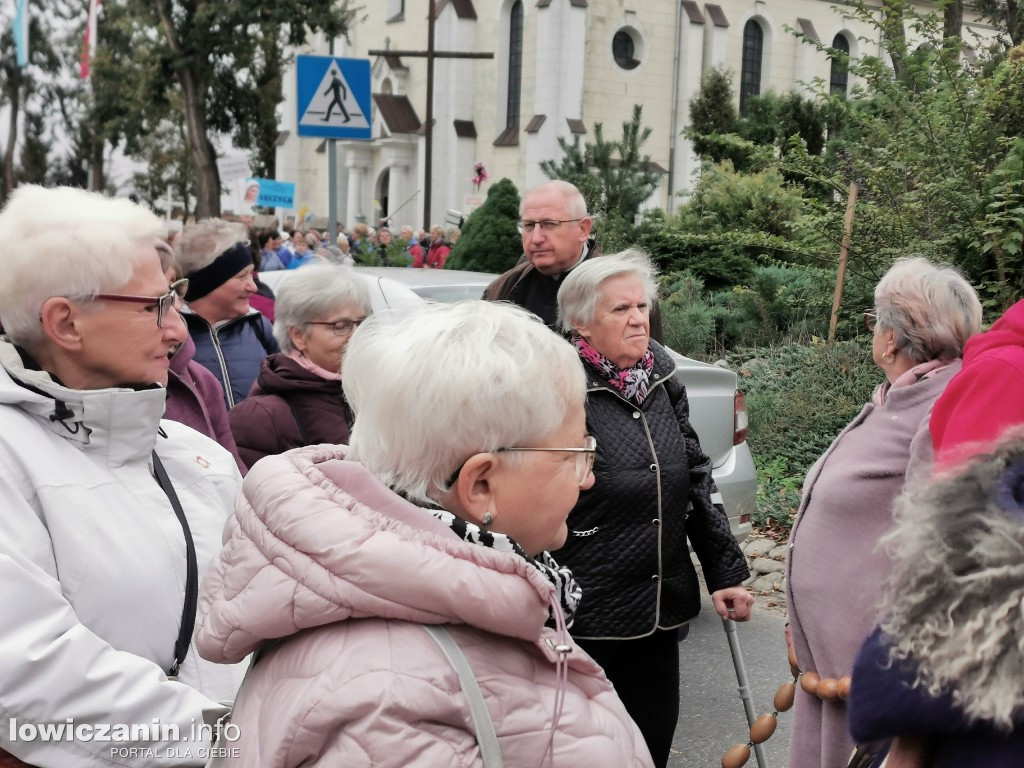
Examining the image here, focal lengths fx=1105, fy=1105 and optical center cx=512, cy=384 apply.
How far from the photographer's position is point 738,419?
626 cm

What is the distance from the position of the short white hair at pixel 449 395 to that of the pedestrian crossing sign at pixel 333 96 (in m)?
6.57

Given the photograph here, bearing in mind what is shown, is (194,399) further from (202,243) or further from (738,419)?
(738,419)

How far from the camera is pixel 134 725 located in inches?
78.0

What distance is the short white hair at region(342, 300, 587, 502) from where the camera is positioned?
5.43 feet

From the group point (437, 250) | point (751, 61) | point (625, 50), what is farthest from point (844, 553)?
point (751, 61)

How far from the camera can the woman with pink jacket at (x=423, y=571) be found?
4.71ft

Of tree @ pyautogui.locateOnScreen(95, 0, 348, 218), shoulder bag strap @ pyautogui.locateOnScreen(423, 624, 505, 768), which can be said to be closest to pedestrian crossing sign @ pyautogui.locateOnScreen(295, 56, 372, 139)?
shoulder bag strap @ pyautogui.locateOnScreen(423, 624, 505, 768)

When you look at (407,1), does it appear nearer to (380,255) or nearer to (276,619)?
(380,255)

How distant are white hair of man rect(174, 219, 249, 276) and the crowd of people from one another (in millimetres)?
1153

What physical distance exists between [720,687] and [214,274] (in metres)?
2.94

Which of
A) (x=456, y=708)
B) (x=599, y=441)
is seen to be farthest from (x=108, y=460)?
(x=599, y=441)

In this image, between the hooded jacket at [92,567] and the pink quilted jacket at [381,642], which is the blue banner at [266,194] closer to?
the hooded jacket at [92,567]

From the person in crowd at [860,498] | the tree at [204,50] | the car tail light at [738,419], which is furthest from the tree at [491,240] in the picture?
the tree at [204,50]

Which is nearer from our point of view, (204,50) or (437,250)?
(437,250)
